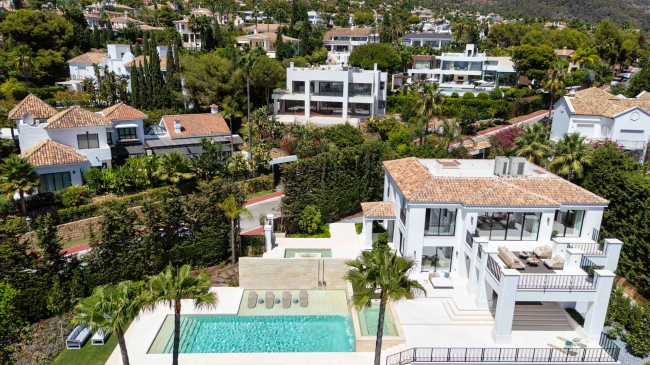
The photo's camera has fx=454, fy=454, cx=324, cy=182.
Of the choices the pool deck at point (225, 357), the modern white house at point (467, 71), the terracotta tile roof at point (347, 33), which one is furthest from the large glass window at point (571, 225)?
the terracotta tile roof at point (347, 33)

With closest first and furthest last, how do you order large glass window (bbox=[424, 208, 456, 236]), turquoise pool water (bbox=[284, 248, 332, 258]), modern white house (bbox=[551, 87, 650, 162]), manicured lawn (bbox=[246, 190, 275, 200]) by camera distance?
large glass window (bbox=[424, 208, 456, 236]) < turquoise pool water (bbox=[284, 248, 332, 258]) < manicured lawn (bbox=[246, 190, 275, 200]) < modern white house (bbox=[551, 87, 650, 162])

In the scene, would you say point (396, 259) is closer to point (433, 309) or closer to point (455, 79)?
point (433, 309)

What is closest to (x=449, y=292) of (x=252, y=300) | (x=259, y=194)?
(x=252, y=300)

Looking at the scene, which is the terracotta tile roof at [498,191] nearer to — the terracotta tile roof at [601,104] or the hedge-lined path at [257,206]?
the hedge-lined path at [257,206]

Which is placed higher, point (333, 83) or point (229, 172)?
point (333, 83)

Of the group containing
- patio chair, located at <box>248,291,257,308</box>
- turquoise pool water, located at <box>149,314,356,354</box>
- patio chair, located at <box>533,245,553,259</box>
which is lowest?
turquoise pool water, located at <box>149,314,356,354</box>

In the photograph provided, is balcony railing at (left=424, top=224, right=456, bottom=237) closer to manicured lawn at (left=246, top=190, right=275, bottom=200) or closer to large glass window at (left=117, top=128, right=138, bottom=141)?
manicured lawn at (left=246, top=190, right=275, bottom=200)

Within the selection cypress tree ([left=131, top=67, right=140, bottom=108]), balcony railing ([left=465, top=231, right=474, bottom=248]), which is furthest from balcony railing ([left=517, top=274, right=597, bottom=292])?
cypress tree ([left=131, top=67, right=140, bottom=108])

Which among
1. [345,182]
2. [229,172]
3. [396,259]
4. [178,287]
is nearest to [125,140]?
[229,172]
